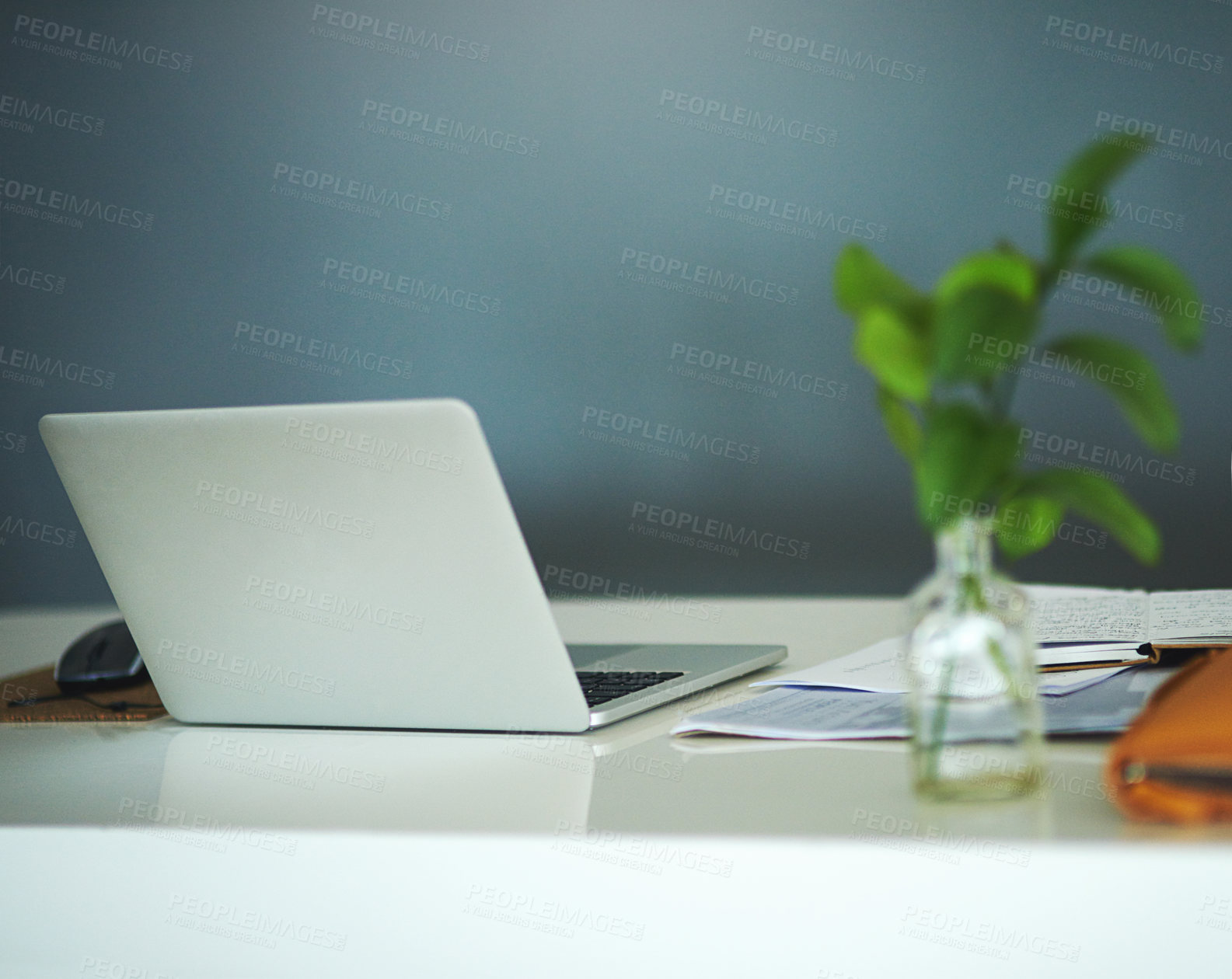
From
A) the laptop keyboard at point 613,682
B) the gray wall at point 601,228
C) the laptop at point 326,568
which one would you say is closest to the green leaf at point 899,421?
the laptop at point 326,568

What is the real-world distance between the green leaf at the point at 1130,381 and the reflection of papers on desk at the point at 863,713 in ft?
0.83

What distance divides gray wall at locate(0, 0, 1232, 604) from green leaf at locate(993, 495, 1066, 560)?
1.97 meters

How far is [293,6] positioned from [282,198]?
444 mm

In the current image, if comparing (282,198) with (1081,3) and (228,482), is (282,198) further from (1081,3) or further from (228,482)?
(228,482)

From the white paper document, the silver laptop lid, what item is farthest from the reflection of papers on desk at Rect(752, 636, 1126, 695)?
the silver laptop lid

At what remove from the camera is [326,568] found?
0.83 meters

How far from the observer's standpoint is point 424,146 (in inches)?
105

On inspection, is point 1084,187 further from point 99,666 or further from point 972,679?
point 99,666

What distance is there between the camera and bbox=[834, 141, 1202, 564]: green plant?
52cm

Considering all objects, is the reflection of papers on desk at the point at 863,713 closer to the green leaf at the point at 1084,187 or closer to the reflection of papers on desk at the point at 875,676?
the reflection of papers on desk at the point at 875,676

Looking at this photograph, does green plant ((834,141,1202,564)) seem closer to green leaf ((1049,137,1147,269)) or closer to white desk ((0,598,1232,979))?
green leaf ((1049,137,1147,269))

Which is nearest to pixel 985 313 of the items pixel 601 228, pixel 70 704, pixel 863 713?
pixel 863 713

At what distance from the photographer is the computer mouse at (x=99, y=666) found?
1162mm

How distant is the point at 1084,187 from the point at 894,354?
107 millimetres
